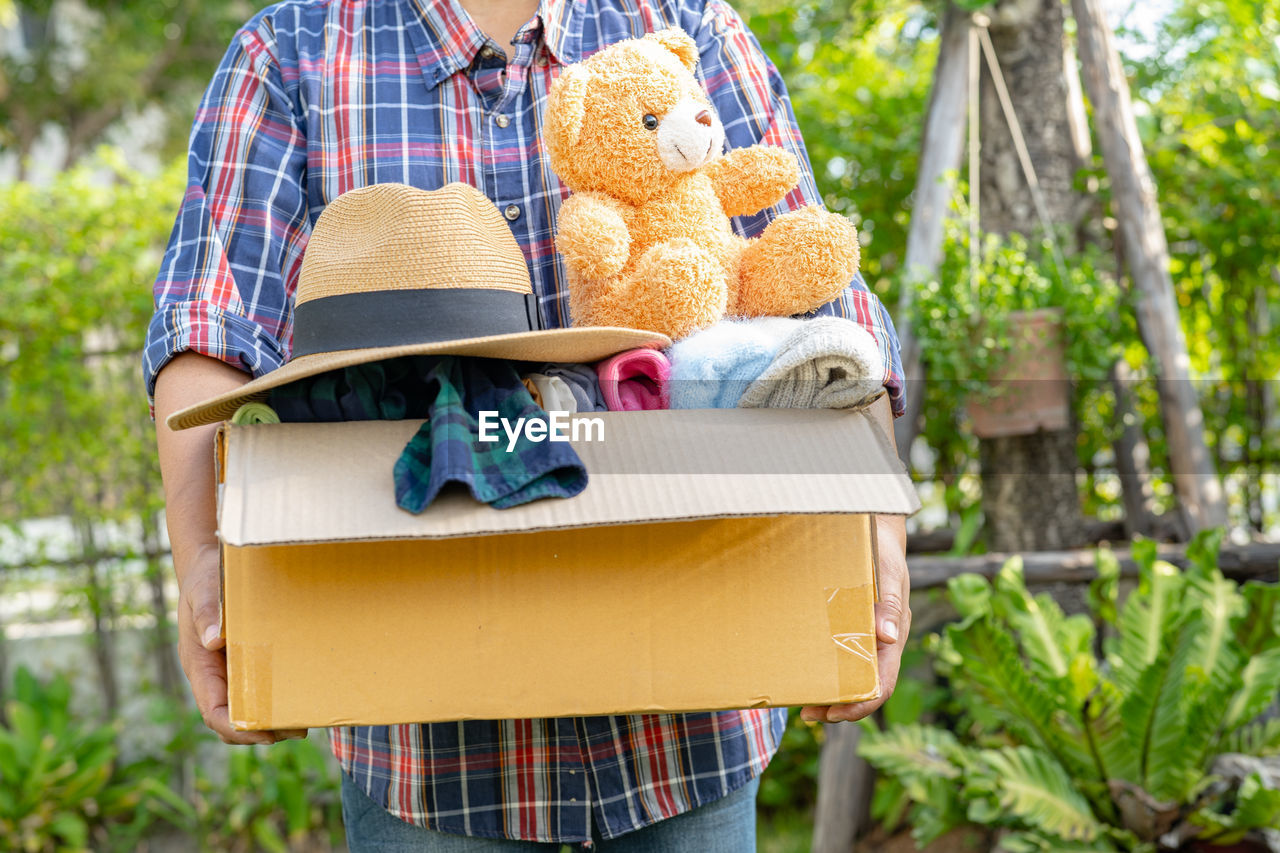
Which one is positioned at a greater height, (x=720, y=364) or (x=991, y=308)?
(x=720, y=364)

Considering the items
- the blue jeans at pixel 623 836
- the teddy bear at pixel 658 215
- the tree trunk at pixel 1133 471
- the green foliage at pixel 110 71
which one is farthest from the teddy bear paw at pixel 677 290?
the green foliage at pixel 110 71

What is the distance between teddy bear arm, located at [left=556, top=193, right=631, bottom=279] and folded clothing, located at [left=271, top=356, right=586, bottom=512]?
149mm

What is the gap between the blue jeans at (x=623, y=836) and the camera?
3.73 feet

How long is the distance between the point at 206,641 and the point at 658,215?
0.58 m

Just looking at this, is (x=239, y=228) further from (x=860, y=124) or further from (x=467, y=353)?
(x=860, y=124)

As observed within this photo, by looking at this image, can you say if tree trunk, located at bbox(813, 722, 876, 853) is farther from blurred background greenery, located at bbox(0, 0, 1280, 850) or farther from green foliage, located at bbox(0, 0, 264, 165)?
green foliage, located at bbox(0, 0, 264, 165)

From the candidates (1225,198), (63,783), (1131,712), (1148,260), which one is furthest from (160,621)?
(1225,198)

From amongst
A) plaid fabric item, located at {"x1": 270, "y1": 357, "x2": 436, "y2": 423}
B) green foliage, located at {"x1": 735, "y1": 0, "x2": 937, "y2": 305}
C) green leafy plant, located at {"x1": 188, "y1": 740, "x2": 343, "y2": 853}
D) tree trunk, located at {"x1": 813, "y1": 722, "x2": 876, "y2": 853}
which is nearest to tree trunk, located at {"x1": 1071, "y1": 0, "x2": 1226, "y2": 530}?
green foliage, located at {"x1": 735, "y1": 0, "x2": 937, "y2": 305}

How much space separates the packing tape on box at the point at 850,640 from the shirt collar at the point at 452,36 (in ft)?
2.29

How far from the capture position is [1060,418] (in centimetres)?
247

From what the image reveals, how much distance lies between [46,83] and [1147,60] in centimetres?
→ 944

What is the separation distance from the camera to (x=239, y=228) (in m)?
1.07

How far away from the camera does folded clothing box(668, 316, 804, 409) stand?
34.0 inches

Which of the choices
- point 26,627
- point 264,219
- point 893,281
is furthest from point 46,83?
point 264,219
